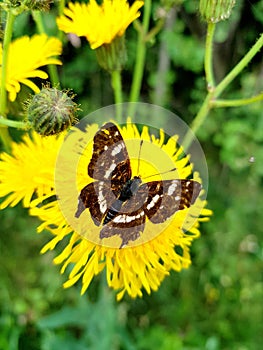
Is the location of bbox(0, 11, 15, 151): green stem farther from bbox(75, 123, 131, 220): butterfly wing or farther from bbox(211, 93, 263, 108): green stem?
bbox(211, 93, 263, 108): green stem

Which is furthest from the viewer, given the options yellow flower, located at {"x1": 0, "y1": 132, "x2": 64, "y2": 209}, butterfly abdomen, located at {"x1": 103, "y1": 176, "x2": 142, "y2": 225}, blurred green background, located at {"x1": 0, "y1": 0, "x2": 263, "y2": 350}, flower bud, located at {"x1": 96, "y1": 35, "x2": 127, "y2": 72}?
blurred green background, located at {"x1": 0, "y1": 0, "x2": 263, "y2": 350}

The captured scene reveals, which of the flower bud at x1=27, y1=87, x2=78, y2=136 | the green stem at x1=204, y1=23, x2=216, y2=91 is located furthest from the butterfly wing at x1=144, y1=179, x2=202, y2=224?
the green stem at x1=204, y1=23, x2=216, y2=91

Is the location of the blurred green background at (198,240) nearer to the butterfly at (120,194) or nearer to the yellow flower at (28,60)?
the yellow flower at (28,60)

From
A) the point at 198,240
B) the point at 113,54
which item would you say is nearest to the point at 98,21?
the point at 113,54

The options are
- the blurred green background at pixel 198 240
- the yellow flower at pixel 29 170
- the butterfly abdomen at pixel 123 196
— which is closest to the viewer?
the butterfly abdomen at pixel 123 196

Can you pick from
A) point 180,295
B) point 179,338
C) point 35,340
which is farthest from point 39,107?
point 180,295

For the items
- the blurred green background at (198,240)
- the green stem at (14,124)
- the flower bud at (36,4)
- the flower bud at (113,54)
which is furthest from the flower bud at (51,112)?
the blurred green background at (198,240)

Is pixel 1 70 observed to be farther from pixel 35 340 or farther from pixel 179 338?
pixel 179 338

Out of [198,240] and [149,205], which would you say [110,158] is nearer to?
[149,205]
